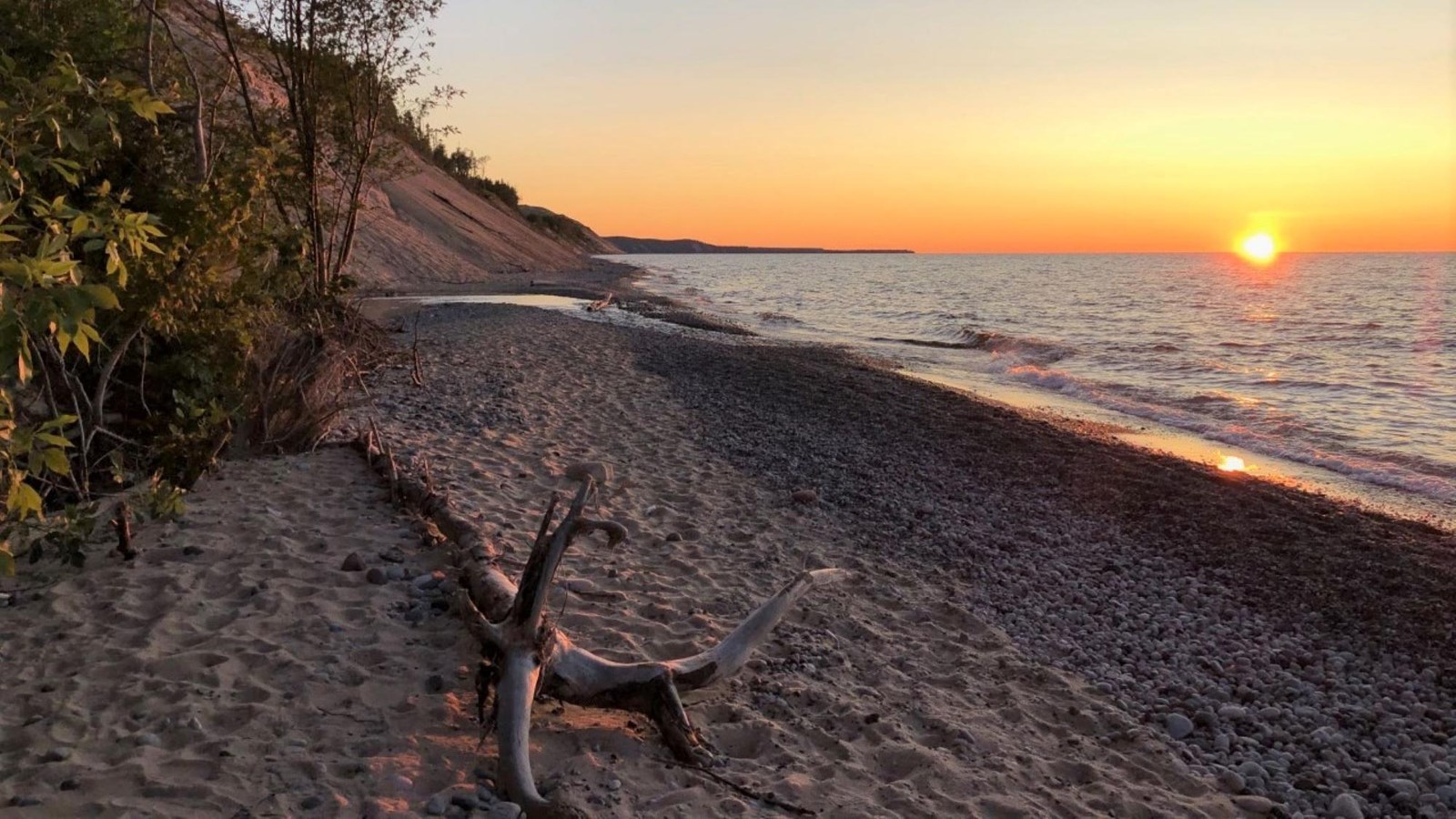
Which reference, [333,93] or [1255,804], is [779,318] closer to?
[333,93]

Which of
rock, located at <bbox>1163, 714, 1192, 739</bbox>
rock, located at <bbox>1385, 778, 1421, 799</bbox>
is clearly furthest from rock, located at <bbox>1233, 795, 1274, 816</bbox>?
rock, located at <bbox>1385, 778, 1421, 799</bbox>

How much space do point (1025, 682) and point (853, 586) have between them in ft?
5.24

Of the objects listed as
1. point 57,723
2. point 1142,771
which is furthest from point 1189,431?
point 57,723

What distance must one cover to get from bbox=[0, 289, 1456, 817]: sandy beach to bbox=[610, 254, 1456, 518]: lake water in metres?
5.00

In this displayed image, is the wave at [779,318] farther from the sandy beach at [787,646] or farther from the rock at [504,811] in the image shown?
the rock at [504,811]

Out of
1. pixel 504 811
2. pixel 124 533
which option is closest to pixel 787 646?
pixel 504 811

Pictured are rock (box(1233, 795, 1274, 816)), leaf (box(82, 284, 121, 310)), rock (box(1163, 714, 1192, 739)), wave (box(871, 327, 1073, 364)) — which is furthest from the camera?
wave (box(871, 327, 1073, 364))

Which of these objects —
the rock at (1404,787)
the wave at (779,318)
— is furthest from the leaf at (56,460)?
the wave at (779,318)

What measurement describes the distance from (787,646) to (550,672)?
70.1 inches

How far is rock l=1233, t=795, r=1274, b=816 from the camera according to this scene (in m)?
4.57

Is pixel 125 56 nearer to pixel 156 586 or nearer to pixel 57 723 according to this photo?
pixel 156 586

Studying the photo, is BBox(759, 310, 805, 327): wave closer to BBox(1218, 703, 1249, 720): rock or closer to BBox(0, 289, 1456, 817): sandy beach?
A: BBox(0, 289, 1456, 817): sandy beach

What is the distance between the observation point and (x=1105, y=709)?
213 inches

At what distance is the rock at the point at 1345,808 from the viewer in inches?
181
